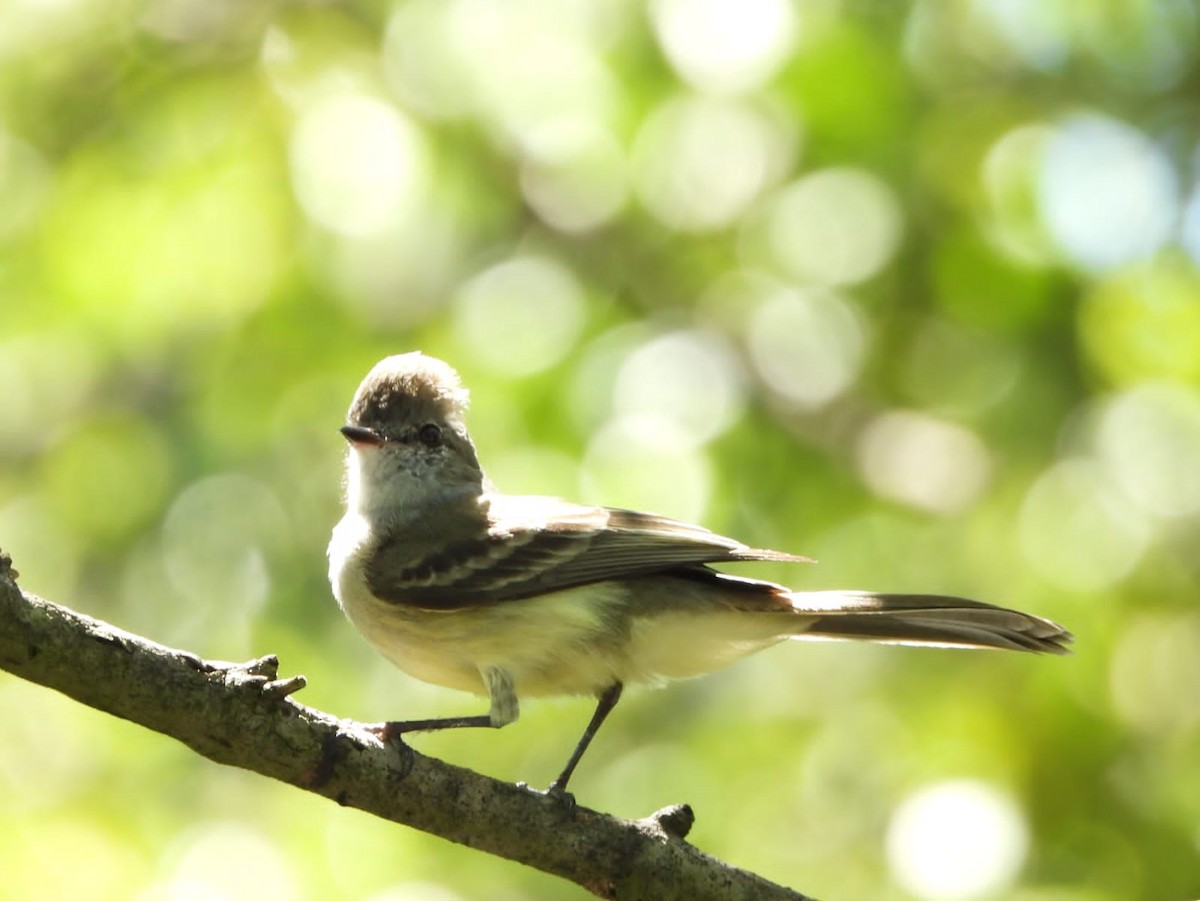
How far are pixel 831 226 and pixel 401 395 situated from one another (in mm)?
2247

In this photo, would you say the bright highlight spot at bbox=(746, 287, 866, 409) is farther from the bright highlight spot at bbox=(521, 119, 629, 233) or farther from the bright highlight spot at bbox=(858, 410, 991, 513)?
the bright highlight spot at bbox=(521, 119, 629, 233)

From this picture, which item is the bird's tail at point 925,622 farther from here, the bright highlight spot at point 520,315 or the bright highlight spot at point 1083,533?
the bright highlight spot at point 520,315

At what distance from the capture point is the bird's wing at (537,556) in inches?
170

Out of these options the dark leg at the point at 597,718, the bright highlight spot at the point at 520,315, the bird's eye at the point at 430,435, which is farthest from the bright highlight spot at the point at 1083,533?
the bird's eye at the point at 430,435

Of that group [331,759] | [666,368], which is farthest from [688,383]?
[331,759]

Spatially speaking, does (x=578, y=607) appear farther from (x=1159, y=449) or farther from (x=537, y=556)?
(x=1159, y=449)

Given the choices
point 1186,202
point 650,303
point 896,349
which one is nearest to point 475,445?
point 650,303

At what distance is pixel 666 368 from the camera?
5848 mm

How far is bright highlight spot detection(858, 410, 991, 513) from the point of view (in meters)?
6.29

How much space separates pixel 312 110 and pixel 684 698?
3.28m

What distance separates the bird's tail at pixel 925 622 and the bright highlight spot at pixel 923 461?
1.86 m

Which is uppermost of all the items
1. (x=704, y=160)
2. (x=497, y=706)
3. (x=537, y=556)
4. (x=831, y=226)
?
(x=831, y=226)

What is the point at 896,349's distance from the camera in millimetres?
6715

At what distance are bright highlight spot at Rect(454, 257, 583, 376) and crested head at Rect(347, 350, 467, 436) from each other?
0.44 m
